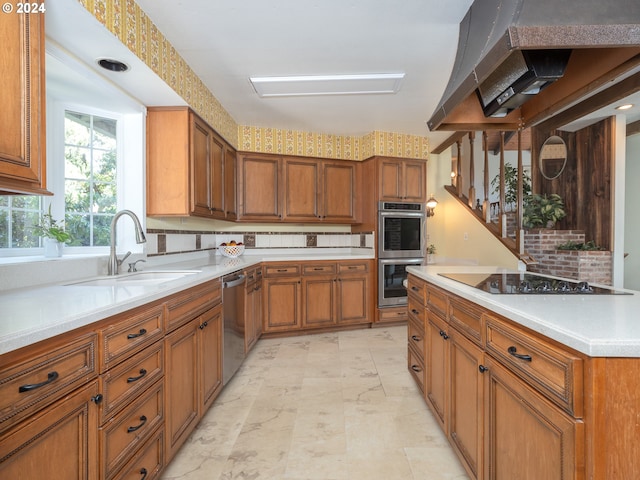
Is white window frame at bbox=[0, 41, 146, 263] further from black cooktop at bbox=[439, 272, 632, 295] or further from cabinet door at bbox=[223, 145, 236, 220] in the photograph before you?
black cooktop at bbox=[439, 272, 632, 295]

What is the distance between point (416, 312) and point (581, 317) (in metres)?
1.35

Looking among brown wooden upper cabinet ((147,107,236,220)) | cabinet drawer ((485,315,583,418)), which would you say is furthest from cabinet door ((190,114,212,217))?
cabinet drawer ((485,315,583,418))

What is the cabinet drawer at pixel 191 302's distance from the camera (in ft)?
5.19

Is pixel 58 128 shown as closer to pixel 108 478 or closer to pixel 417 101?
pixel 108 478

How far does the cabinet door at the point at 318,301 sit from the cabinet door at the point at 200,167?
4.83 ft

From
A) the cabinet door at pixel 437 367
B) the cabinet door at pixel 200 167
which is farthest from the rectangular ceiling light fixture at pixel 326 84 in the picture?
the cabinet door at pixel 437 367

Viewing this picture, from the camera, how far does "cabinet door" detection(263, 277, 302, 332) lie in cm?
362

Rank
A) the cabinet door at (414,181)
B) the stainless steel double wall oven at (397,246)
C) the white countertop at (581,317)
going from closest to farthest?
1. the white countertop at (581,317)
2. the stainless steel double wall oven at (397,246)
3. the cabinet door at (414,181)

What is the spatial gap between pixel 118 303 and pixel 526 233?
493 cm

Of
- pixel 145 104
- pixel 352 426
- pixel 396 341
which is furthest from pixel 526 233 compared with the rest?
pixel 145 104

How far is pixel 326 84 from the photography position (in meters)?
2.87

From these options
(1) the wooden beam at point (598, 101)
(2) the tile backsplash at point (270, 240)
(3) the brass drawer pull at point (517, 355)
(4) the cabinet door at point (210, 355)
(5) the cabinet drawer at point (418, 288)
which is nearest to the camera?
(3) the brass drawer pull at point (517, 355)

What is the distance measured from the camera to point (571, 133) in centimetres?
458

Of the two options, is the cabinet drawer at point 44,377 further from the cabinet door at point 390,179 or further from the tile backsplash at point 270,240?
the cabinet door at point 390,179
